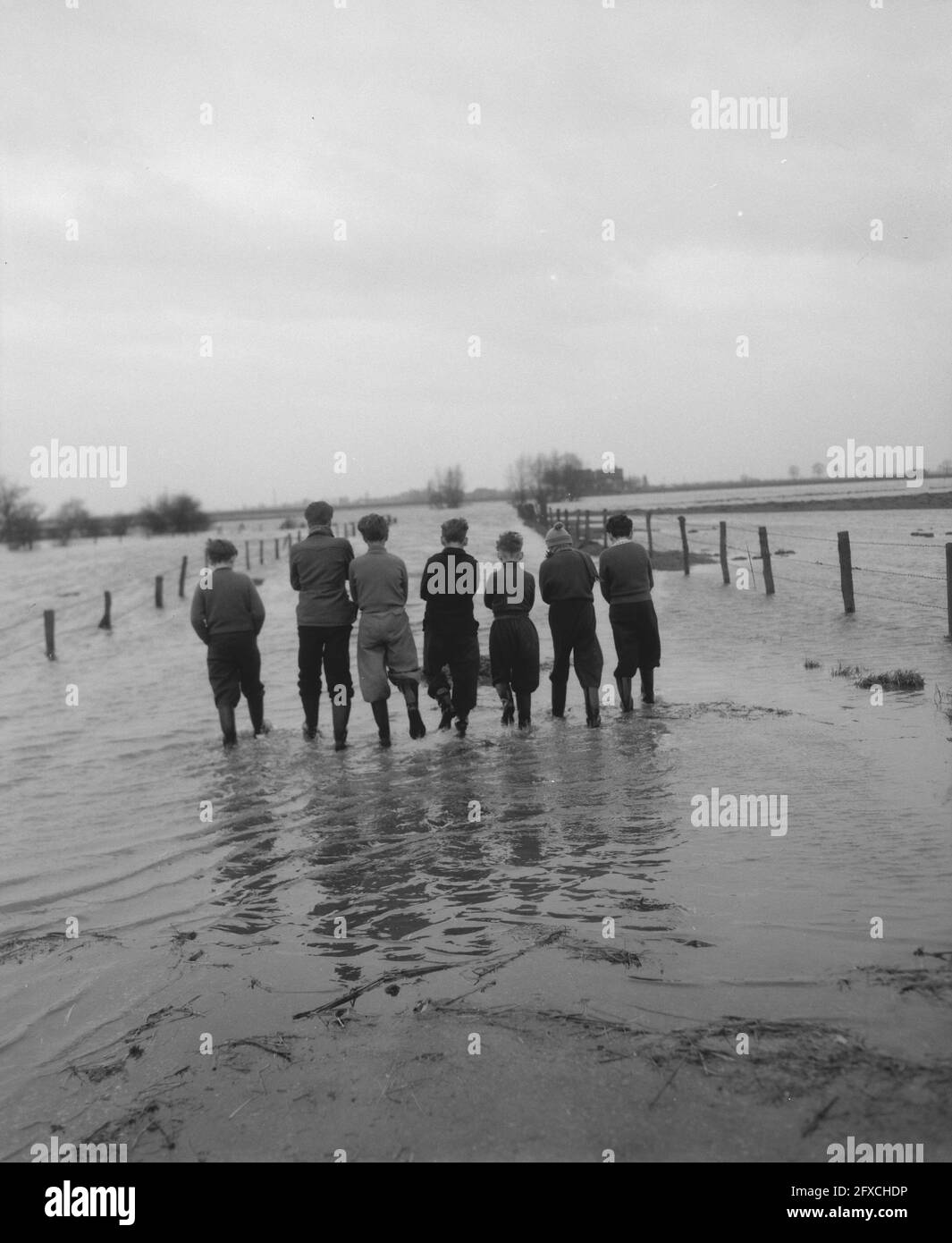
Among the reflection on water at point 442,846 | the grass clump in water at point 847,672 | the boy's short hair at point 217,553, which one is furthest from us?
the grass clump in water at point 847,672

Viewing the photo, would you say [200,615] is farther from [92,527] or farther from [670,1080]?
[92,527]

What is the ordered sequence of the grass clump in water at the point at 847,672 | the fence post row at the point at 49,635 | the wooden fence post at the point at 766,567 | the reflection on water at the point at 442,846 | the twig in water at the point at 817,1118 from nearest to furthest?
the twig in water at the point at 817,1118 < the reflection on water at the point at 442,846 < the grass clump in water at the point at 847,672 < the wooden fence post at the point at 766,567 < the fence post row at the point at 49,635

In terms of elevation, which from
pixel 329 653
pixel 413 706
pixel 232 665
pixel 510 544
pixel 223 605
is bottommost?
pixel 413 706

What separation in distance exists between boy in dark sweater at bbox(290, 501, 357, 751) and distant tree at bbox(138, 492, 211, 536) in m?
116

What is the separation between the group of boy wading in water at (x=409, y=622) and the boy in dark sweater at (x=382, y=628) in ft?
0.03

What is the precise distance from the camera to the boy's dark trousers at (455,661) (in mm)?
8492

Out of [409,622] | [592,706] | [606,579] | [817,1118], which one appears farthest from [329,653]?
[817,1118]

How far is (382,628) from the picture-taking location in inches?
334

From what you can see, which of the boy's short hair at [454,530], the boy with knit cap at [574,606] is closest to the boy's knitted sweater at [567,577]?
the boy with knit cap at [574,606]

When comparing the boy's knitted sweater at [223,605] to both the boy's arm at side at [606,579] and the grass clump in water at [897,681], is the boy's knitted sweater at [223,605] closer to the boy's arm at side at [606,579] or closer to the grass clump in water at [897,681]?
the boy's arm at side at [606,579]

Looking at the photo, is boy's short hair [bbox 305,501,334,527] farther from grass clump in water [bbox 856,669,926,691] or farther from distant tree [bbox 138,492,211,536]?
distant tree [bbox 138,492,211,536]

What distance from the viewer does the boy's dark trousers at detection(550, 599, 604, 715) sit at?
29.0ft

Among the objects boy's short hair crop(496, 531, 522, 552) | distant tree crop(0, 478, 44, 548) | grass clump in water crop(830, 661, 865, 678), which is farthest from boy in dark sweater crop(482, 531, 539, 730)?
distant tree crop(0, 478, 44, 548)

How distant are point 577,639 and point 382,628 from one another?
69.4 inches
